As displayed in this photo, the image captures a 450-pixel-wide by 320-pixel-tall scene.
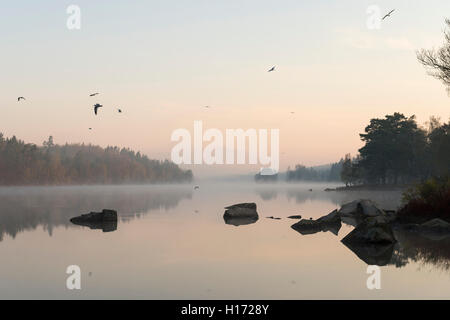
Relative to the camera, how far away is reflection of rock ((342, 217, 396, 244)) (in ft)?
65.5

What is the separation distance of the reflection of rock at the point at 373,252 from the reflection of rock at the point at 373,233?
29 cm

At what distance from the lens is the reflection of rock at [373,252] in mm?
15977

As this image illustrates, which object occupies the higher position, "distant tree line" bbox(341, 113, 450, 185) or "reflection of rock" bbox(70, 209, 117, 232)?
"distant tree line" bbox(341, 113, 450, 185)

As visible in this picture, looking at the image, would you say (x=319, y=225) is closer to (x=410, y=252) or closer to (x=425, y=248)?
(x=425, y=248)

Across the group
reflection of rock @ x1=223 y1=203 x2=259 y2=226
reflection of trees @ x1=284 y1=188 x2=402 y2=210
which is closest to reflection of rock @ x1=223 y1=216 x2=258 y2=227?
reflection of rock @ x1=223 y1=203 x2=259 y2=226

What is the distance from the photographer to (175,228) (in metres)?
27.4

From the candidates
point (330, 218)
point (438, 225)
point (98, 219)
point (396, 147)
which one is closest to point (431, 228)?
point (438, 225)

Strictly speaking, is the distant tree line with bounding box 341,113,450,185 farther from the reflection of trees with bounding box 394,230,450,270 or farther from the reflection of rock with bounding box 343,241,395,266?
the reflection of rock with bounding box 343,241,395,266

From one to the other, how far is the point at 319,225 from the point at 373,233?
781 cm

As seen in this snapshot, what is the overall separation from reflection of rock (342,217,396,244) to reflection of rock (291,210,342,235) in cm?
407

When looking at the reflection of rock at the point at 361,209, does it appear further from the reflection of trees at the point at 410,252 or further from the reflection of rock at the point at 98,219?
the reflection of rock at the point at 98,219
